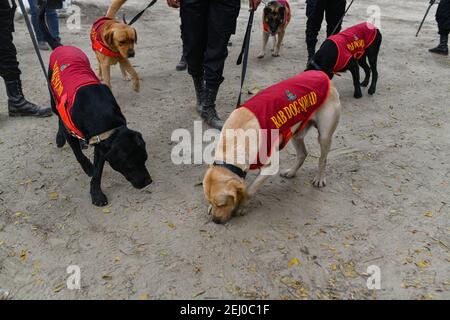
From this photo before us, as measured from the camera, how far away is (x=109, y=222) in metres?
2.77

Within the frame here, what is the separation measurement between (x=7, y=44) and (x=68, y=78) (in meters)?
1.54

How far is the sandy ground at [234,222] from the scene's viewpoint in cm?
224

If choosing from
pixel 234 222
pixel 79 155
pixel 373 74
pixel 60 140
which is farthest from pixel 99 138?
pixel 373 74

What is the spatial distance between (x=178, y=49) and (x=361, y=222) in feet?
16.7

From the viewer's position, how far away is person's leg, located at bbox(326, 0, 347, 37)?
17.6 feet

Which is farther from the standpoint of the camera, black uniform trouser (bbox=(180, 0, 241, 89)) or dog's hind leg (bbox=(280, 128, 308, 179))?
black uniform trouser (bbox=(180, 0, 241, 89))

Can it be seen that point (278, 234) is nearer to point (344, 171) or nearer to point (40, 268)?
point (344, 171)

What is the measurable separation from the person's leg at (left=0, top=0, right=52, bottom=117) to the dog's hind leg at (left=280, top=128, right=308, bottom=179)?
293 centimetres

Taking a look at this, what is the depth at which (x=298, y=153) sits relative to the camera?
3.26 meters

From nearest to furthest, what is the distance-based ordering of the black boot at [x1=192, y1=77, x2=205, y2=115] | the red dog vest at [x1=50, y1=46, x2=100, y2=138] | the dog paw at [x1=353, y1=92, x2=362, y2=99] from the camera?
the red dog vest at [x1=50, y1=46, x2=100, y2=138], the black boot at [x1=192, y1=77, x2=205, y2=115], the dog paw at [x1=353, y1=92, x2=362, y2=99]

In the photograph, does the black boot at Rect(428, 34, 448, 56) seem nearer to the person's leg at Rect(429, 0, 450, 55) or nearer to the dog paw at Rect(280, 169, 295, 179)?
the person's leg at Rect(429, 0, 450, 55)

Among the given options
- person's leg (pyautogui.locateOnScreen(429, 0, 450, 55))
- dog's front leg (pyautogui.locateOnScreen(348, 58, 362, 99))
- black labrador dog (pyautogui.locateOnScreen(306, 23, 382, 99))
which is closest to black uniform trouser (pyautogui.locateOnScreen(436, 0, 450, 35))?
person's leg (pyautogui.locateOnScreen(429, 0, 450, 55))

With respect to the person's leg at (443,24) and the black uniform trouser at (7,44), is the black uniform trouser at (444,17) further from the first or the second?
the black uniform trouser at (7,44)
